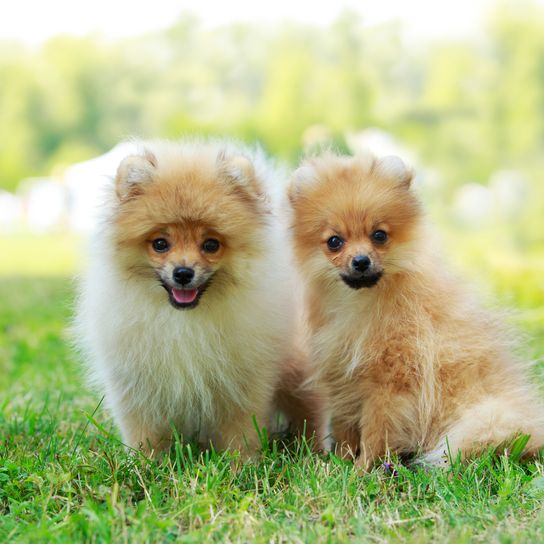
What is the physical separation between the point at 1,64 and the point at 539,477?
1853 cm

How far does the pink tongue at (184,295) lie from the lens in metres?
3.63

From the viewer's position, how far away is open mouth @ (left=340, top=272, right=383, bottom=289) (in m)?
3.78

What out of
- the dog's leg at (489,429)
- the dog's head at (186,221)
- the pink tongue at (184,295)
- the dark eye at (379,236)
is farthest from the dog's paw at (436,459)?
the pink tongue at (184,295)

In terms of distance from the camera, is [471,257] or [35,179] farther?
[35,179]

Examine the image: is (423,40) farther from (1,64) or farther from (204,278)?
(204,278)

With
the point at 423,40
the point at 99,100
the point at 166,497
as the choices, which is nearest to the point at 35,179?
the point at 99,100

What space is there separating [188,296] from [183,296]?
0.9 inches

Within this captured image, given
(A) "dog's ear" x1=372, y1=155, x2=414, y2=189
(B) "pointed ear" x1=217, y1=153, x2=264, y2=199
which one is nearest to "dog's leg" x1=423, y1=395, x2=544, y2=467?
(A) "dog's ear" x1=372, y1=155, x2=414, y2=189

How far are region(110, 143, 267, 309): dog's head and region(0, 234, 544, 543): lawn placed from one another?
2.58ft

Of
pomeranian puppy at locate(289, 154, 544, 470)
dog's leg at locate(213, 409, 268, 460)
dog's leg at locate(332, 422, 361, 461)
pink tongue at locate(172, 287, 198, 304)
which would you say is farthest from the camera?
dog's leg at locate(332, 422, 361, 461)

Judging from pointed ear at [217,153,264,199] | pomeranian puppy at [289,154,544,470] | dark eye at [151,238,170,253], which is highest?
pointed ear at [217,153,264,199]

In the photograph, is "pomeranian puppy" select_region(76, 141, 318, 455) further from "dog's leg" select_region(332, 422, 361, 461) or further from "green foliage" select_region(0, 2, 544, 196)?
"green foliage" select_region(0, 2, 544, 196)

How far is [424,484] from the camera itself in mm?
3412

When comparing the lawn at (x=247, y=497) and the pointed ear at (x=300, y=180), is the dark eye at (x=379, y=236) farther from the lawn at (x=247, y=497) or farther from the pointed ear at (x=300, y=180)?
the lawn at (x=247, y=497)
